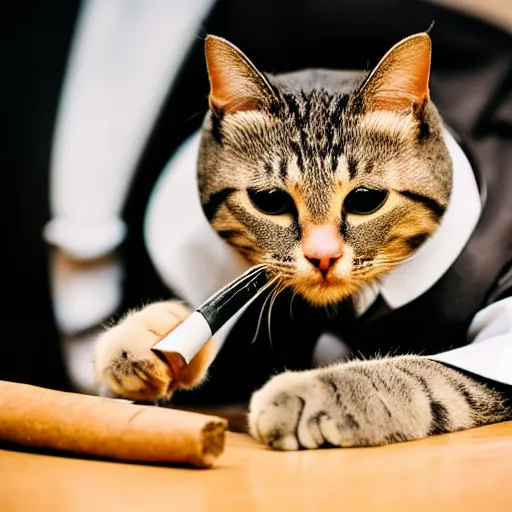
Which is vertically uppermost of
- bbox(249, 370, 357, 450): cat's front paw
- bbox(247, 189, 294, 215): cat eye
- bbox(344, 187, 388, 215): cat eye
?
bbox(344, 187, 388, 215): cat eye

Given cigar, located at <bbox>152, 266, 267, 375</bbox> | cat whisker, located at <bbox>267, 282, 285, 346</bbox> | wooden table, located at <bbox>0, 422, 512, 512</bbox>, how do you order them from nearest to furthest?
wooden table, located at <bbox>0, 422, 512, 512</bbox> → cigar, located at <bbox>152, 266, 267, 375</bbox> → cat whisker, located at <bbox>267, 282, 285, 346</bbox>

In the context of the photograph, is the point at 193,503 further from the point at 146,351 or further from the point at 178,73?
the point at 178,73

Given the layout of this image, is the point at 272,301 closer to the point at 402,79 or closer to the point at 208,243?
the point at 208,243

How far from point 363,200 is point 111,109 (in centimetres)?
43

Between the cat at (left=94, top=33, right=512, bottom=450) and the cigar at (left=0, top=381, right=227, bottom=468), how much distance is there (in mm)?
163

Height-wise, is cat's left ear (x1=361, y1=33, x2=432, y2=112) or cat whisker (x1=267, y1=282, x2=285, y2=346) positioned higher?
cat's left ear (x1=361, y1=33, x2=432, y2=112)

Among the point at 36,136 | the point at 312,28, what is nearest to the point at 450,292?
the point at 312,28

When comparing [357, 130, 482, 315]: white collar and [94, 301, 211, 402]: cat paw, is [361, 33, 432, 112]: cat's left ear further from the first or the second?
[94, 301, 211, 402]: cat paw

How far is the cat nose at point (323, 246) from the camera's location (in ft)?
3.28

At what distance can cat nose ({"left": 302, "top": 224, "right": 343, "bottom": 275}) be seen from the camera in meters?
1.00

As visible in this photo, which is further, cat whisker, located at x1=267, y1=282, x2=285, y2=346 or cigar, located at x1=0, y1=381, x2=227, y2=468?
cat whisker, located at x1=267, y1=282, x2=285, y2=346

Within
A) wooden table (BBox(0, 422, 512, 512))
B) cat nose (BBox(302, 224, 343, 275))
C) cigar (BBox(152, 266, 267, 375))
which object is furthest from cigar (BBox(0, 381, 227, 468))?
cat nose (BBox(302, 224, 343, 275))

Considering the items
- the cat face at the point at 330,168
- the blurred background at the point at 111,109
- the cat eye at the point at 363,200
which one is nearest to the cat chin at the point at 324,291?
the cat face at the point at 330,168

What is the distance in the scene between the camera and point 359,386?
35.9 inches
